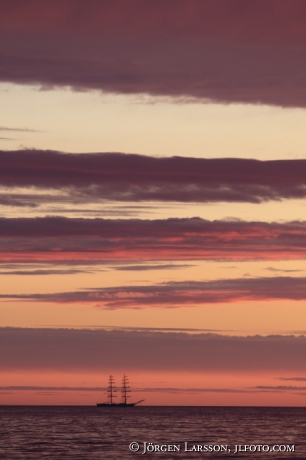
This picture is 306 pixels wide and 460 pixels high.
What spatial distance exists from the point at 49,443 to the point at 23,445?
6183mm

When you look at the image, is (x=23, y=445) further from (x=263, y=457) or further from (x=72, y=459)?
(x=263, y=457)

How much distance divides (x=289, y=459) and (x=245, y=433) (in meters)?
60.9

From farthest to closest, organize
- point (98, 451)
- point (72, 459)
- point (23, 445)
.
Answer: point (23, 445) → point (98, 451) → point (72, 459)

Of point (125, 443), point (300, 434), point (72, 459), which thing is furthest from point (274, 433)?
point (72, 459)

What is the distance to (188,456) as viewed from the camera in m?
142

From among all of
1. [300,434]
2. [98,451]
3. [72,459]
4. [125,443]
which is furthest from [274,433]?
[72,459]

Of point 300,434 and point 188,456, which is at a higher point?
point 300,434

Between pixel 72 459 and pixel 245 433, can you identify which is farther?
pixel 245 433

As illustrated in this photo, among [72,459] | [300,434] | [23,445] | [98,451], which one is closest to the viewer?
[72,459]

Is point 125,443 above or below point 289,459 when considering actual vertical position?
above

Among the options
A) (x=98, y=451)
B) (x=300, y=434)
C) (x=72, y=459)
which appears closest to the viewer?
(x=72, y=459)

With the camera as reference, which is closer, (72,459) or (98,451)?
(72,459)

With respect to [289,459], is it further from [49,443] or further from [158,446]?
[49,443]

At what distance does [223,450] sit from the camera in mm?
153125
